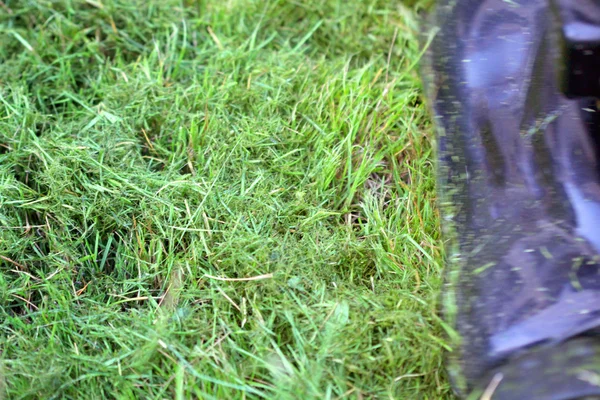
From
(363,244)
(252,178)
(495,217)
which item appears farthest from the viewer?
(252,178)

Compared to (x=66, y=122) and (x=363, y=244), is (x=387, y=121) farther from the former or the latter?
(x=66, y=122)

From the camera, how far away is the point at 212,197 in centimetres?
158

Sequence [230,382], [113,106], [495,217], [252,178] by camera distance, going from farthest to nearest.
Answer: [113,106]
[252,178]
[495,217]
[230,382]

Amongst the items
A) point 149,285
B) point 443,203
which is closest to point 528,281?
point 443,203

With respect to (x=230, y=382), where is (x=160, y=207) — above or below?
above

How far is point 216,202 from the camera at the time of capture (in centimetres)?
158

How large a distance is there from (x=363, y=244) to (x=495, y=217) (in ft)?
1.03

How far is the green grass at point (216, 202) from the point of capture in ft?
4.35

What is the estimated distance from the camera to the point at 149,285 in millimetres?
1515

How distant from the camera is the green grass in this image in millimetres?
1327

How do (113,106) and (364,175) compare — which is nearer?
(364,175)

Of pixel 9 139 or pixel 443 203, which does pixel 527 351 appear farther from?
pixel 9 139

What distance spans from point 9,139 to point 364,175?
96 centimetres

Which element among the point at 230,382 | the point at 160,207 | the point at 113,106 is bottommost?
the point at 230,382
